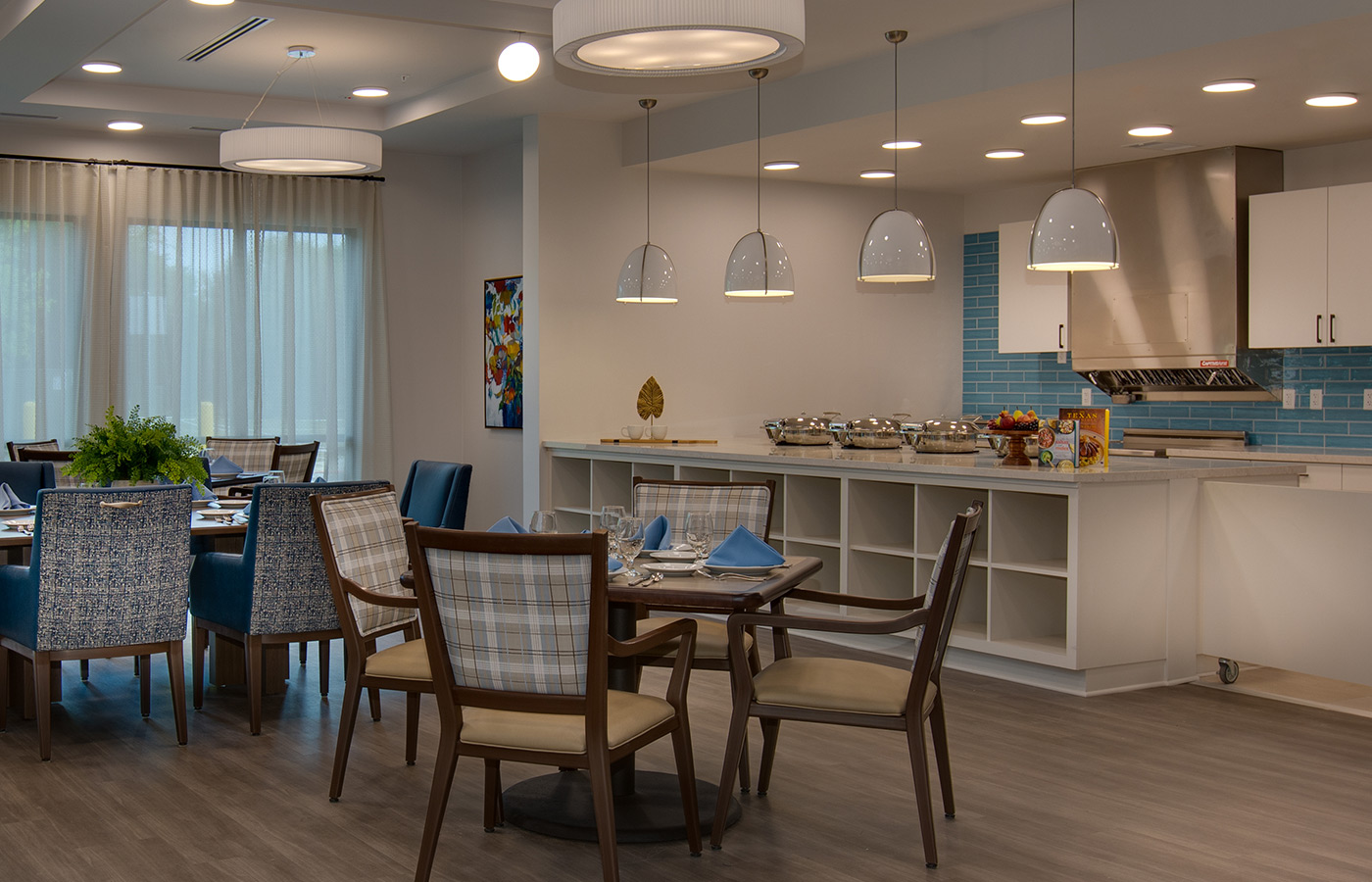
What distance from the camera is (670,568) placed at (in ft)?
10.9

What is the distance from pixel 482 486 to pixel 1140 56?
498cm

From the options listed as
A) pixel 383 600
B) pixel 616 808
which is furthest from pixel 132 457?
pixel 616 808

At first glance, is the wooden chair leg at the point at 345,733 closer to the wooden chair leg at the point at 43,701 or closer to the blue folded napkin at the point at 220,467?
the wooden chair leg at the point at 43,701

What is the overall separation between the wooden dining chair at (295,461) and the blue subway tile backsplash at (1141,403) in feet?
14.0

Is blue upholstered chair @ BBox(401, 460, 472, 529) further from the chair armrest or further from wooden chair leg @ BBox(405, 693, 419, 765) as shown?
the chair armrest

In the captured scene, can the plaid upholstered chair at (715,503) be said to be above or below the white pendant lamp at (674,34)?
below

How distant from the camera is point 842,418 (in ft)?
27.4

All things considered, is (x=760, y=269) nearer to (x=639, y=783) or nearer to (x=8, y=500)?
(x=639, y=783)

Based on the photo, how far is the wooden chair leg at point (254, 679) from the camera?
14.1ft

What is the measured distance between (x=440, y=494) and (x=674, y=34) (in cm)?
267

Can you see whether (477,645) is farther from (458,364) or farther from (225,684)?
(458,364)

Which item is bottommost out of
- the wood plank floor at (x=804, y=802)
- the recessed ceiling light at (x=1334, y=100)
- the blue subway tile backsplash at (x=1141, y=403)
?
the wood plank floor at (x=804, y=802)

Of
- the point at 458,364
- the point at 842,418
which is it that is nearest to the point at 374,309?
the point at 458,364

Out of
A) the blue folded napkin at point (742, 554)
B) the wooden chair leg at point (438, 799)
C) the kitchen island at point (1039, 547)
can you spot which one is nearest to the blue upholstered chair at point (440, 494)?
the kitchen island at point (1039, 547)
